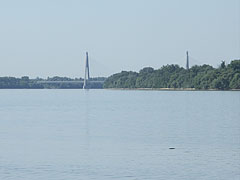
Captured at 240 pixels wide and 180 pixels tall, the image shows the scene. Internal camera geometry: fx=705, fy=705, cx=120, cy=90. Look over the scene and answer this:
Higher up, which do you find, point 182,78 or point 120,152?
point 182,78

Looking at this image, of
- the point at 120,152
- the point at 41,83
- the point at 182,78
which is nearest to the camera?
the point at 120,152

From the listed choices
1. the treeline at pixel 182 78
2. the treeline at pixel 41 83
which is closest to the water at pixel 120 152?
the treeline at pixel 182 78

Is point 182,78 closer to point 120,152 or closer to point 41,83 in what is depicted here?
point 41,83

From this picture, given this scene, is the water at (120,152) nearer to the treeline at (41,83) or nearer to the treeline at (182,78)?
the treeline at (182,78)

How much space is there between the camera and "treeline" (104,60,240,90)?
12512 centimetres

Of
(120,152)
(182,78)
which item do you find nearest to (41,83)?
(182,78)

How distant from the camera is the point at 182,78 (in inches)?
5871

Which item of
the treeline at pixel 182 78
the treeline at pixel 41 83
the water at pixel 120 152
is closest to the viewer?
the water at pixel 120 152

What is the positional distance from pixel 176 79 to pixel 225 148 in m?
127

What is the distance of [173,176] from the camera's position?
19484 millimetres

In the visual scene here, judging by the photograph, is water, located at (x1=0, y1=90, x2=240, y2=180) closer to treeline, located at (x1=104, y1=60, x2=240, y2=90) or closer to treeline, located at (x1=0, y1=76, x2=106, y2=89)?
treeline, located at (x1=104, y1=60, x2=240, y2=90)

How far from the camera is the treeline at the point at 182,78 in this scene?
125125 mm

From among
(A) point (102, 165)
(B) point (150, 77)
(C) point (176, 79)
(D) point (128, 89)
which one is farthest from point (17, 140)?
(D) point (128, 89)

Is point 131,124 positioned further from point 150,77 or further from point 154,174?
point 150,77
